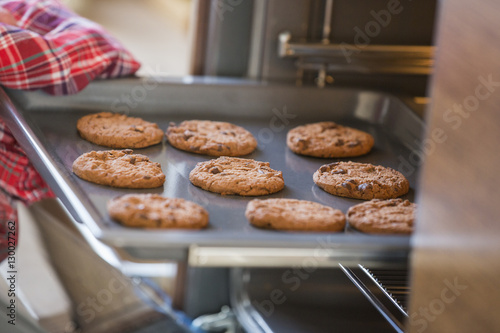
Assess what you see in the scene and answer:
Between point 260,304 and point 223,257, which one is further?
point 260,304

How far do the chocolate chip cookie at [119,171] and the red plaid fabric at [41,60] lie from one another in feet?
0.91

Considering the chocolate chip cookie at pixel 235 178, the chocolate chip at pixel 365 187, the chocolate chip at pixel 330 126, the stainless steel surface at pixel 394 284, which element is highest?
the chocolate chip at pixel 330 126

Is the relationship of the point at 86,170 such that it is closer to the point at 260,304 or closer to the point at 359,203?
the point at 359,203

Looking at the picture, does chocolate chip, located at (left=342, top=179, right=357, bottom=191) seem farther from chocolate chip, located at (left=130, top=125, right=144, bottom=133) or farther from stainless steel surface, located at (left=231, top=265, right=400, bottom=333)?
chocolate chip, located at (left=130, top=125, right=144, bottom=133)

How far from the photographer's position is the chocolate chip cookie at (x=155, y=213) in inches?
38.5

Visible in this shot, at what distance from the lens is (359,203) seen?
1.24m

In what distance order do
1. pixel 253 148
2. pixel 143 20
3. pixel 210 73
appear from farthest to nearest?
pixel 143 20
pixel 210 73
pixel 253 148

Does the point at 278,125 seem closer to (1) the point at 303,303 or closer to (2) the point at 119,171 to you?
(1) the point at 303,303

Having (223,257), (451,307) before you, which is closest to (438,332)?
(451,307)

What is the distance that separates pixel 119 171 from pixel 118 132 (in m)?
0.26

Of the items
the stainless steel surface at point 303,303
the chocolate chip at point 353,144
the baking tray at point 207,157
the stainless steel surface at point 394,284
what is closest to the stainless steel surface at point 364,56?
the baking tray at point 207,157

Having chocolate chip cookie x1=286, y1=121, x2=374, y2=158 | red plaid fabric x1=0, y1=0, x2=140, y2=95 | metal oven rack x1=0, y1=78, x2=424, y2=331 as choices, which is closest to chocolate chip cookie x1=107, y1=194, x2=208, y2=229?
metal oven rack x1=0, y1=78, x2=424, y2=331

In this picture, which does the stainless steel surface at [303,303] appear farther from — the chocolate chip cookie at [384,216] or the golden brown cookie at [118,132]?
the golden brown cookie at [118,132]

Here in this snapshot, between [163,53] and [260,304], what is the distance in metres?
1.29
